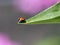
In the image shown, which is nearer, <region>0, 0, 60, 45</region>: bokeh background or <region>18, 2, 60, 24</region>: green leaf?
<region>18, 2, 60, 24</region>: green leaf

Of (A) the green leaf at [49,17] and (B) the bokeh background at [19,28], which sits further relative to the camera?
(B) the bokeh background at [19,28]

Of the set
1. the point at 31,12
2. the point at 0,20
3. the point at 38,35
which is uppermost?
the point at 0,20

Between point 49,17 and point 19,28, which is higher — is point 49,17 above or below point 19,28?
below

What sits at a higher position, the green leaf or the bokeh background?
the bokeh background

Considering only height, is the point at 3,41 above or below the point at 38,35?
below

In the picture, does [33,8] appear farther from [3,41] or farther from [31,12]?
[3,41]

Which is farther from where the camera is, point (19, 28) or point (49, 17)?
Answer: point (19, 28)

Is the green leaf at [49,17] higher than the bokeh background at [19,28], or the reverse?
the bokeh background at [19,28]

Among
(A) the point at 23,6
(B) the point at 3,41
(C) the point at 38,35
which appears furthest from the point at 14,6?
(B) the point at 3,41
